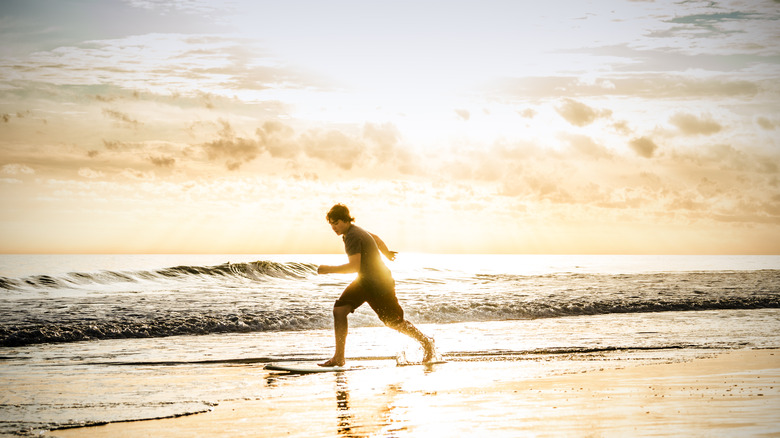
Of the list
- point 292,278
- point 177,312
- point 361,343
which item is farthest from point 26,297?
point 361,343

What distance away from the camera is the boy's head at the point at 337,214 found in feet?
30.7

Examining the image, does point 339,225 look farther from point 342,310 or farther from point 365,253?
point 342,310

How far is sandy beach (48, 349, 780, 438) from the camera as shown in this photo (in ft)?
18.4

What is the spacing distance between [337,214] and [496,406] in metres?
3.71

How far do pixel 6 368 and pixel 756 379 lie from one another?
31.3ft

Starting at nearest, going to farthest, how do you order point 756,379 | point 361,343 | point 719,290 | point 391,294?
point 756,379 < point 391,294 < point 361,343 < point 719,290

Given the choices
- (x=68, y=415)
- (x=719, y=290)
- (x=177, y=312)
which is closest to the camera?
(x=68, y=415)

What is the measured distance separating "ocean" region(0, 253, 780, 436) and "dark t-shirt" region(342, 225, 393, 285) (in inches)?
47.3

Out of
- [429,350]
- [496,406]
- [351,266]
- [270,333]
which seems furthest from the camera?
[270,333]

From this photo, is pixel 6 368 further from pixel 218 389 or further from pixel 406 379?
pixel 406 379

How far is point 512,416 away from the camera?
6055 mm

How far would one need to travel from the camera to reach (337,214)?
9.35 m

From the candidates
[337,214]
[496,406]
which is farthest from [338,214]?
[496,406]

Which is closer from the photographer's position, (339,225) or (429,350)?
A: (339,225)
